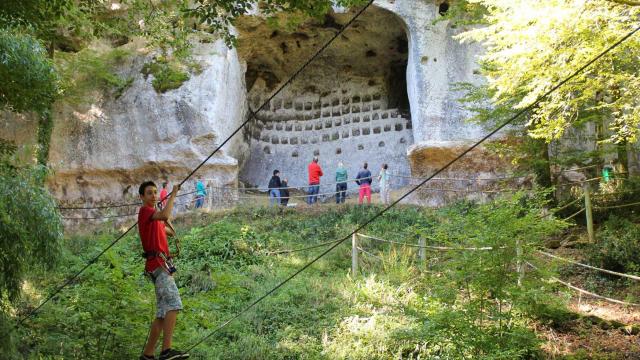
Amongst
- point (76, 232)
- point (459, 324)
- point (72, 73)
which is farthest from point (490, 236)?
point (72, 73)

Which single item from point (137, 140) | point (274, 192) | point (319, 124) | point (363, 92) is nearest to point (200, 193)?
point (274, 192)

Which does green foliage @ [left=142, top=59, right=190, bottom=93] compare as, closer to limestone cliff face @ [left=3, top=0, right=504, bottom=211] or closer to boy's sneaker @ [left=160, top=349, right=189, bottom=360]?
limestone cliff face @ [left=3, top=0, right=504, bottom=211]

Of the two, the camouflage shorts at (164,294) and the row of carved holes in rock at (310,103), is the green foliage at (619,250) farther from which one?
the row of carved holes in rock at (310,103)

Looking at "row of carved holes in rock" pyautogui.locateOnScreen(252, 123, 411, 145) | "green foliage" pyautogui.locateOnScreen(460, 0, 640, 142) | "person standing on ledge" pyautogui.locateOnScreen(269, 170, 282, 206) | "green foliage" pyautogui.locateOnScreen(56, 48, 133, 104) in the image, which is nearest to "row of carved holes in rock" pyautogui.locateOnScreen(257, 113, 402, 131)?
"row of carved holes in rock" pyautogui.locateOnScreen(252, 123, 411, 145)

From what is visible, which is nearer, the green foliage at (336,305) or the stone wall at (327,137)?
the green foliage at (336,305)

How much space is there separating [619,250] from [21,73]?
8474mm

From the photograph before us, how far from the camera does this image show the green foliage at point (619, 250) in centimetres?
1012

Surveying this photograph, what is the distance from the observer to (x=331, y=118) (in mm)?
22953

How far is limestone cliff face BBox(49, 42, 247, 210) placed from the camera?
18.5 m

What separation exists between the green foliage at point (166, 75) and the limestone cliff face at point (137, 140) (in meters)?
0.16

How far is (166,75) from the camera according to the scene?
18891 millimetres

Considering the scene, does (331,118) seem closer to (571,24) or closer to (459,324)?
(571,24)

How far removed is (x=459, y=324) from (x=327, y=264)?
17.0 ft

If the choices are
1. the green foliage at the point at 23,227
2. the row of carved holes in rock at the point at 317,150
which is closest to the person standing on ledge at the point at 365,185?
the row of carved holes in rock at the point at 317,150
